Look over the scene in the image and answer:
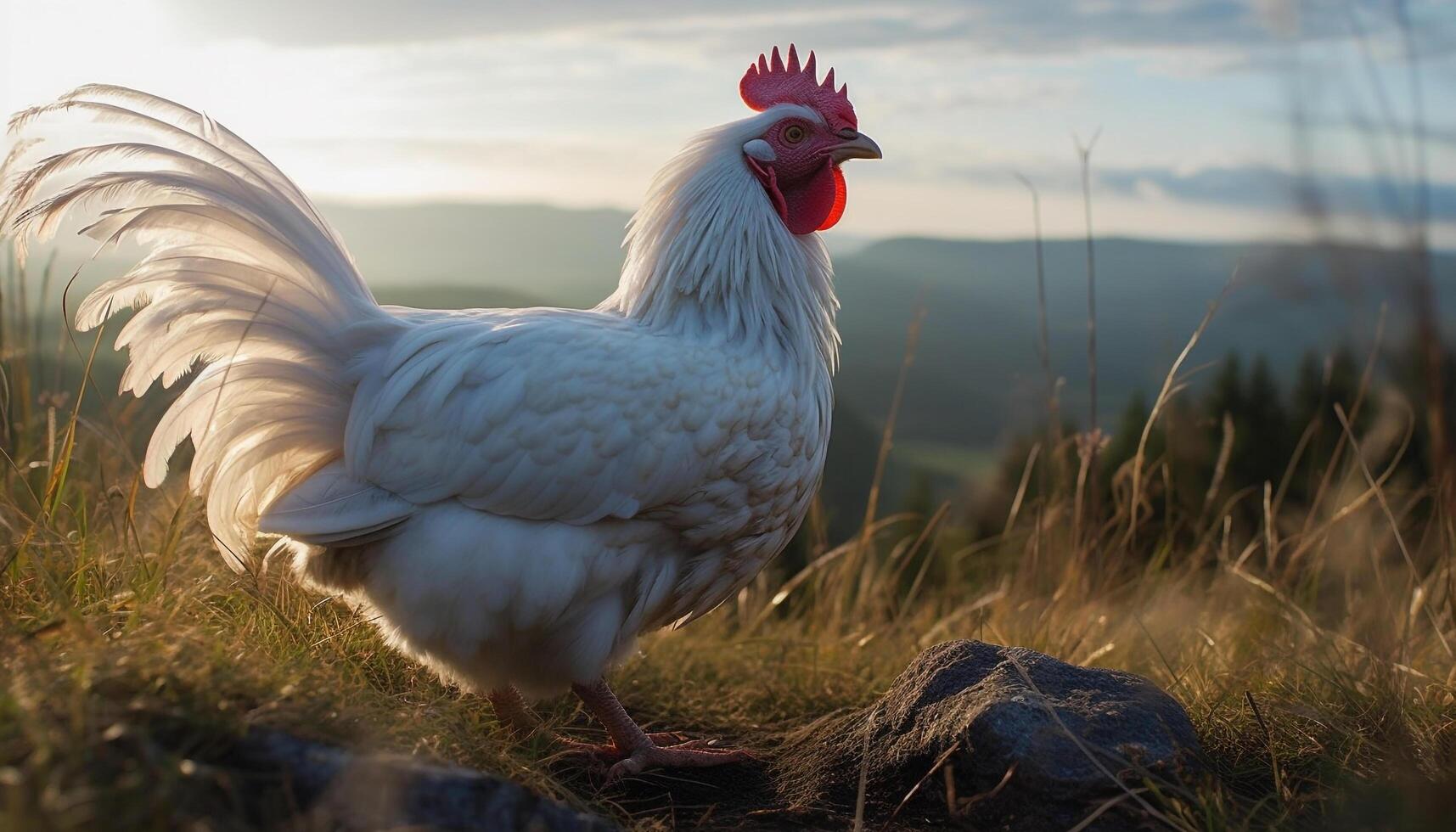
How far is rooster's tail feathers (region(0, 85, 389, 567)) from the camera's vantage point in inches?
131

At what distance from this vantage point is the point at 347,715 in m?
2.46

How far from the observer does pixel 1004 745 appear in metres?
2.94

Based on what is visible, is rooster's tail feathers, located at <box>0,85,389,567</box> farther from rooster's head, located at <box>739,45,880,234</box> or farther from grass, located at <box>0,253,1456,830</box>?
rooster's head, located at <box>739,45,880,234</box>

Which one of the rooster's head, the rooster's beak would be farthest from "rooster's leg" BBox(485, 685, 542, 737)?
the rooster's beak

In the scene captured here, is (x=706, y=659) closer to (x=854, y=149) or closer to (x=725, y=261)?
(x=725, y=261)

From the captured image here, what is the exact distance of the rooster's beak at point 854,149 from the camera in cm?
386

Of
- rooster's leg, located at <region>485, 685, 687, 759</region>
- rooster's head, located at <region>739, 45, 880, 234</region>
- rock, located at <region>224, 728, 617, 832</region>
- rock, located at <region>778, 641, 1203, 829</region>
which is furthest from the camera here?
rooster's head, located at <region>739, 45, 880, 234</region>

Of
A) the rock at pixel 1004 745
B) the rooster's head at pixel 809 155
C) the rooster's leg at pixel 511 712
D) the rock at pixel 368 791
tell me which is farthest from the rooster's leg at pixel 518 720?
the rooster's head at pixel 809 155

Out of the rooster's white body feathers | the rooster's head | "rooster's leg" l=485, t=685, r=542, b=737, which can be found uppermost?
Result: the rooster's head

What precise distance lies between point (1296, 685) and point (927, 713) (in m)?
1.52

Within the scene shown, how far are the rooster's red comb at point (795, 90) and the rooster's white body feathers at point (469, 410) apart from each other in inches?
19.3

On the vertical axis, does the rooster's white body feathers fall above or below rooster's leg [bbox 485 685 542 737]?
above

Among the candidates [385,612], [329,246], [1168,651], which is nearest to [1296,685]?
[1168,651]

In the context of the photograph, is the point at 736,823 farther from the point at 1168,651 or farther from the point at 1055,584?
the point at 1055,584
